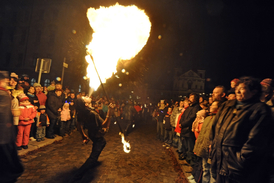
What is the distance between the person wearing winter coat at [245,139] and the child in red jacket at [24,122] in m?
6.40

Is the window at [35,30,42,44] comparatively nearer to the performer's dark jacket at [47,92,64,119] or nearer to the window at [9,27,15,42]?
the window at [9,27,15,42]

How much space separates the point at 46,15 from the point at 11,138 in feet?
118

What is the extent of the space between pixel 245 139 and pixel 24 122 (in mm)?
6857

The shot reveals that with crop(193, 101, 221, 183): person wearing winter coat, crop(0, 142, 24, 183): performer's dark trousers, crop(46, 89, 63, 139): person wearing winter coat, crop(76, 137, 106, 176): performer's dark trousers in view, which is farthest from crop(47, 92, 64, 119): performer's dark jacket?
crop(193, 101, 221, 183): person wearing winter coat

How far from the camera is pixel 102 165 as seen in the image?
203 inches

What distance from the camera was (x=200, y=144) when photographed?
3.95 meters

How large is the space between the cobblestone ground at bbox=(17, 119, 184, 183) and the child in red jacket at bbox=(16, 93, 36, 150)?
575 mm

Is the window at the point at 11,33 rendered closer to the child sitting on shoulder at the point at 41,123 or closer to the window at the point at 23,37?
the window at the point at 23,37

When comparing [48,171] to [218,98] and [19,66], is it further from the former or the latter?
[19,66]

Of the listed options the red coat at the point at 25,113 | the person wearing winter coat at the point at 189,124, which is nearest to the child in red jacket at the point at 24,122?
the red coat at the point at 25,113

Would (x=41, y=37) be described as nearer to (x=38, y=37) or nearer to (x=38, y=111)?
(x=38, y=37)

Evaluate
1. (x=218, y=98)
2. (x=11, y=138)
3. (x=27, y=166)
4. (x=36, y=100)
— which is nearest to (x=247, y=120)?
(x=218, y=98)

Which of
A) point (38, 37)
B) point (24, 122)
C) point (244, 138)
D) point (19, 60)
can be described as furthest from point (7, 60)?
point (244, 138)

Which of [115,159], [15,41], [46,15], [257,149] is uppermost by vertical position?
[46,15]
